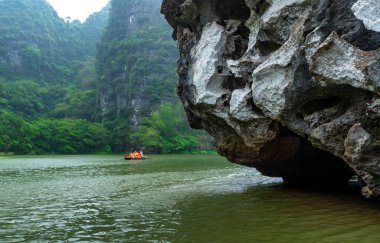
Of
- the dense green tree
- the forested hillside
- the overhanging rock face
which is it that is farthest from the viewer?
the forested hillside

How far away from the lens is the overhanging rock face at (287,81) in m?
7.83

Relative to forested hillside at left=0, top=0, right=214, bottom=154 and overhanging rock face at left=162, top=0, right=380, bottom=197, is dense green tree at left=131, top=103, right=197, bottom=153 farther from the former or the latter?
overhanging rock face at left=162, top=0, right=380, bottom=197

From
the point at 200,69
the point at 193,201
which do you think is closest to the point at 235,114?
the point at 200,69

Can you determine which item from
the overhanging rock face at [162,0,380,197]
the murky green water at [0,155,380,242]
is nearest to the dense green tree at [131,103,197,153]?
the overhanging rock face at [162,0,380,197]

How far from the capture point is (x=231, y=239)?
7.48 m

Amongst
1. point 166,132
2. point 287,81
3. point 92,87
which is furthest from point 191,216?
point 92,87

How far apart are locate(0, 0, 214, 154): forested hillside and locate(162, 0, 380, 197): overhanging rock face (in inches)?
2312

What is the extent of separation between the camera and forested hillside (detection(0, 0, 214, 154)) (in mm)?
75688

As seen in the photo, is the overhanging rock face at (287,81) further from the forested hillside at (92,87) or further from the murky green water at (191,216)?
the forested hillside at (92,87)

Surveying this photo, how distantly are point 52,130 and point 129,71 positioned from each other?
2660cm

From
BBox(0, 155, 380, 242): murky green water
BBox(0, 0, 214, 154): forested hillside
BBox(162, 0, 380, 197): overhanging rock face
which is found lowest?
BBox(0, 155, 380, 242): murky green water

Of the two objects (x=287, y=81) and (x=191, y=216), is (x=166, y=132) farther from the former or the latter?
(x=287, y=81)

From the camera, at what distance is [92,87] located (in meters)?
113

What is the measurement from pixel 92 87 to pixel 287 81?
10863cm
